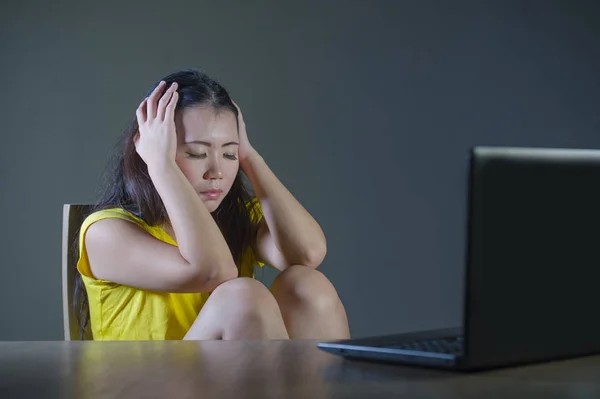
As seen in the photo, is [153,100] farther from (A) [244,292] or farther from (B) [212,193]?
(A) [244,292]

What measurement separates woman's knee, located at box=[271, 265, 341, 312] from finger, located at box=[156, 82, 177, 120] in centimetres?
43

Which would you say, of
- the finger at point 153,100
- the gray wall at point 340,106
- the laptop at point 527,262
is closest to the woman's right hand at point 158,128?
the finger at point 153,100

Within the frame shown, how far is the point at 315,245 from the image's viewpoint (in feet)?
6.51

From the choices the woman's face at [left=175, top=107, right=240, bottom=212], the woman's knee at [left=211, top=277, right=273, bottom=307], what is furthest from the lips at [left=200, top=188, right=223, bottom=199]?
the woman's knee at [left=211, top=277, right=273, bottom=307]

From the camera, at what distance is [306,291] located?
163 centimetres

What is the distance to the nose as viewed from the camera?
5.98 ft

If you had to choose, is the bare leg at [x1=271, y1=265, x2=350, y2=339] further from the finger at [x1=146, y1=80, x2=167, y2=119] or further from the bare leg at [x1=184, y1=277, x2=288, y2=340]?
the finger at [x1=146, y1=80, x2=167, y2=119]

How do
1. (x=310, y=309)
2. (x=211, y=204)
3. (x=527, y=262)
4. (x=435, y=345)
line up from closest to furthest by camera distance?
1. (x=527, y=262)
2. (x=435, y=345)
3. (x=310, y=309)
4. (x=211, y=204)

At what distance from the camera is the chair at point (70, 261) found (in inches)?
70.2

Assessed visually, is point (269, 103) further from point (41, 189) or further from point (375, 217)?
point (41, 189)

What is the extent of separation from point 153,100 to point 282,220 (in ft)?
1.22

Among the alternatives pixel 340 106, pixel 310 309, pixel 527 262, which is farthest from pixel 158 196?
pixel 340 106

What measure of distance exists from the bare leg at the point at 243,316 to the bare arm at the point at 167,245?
0.24m

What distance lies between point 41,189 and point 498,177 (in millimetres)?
2808
